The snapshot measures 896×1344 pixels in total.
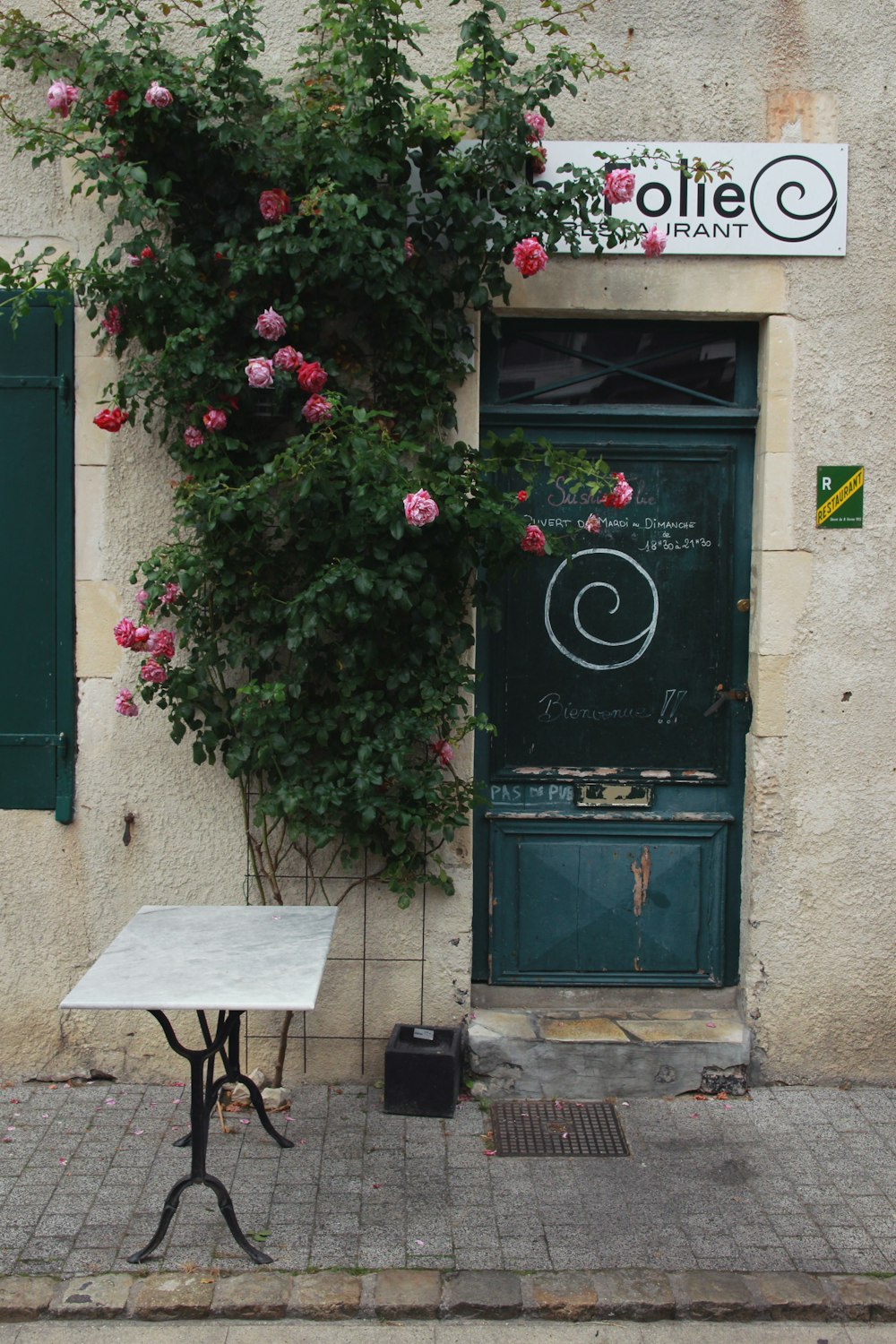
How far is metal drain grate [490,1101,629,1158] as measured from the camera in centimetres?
418

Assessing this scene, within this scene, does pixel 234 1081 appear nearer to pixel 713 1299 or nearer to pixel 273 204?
pixel 713 1299

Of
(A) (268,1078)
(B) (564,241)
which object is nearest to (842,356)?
(B) (564,241)

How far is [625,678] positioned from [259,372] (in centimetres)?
184

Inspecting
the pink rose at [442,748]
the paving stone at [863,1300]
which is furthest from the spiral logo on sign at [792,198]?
the paving stone at [863,1300]

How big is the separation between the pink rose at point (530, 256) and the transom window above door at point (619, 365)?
55 centimetres

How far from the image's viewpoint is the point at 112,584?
455 cm

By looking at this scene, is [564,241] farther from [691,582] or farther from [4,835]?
[4,835]

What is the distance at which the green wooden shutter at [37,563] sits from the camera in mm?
4504

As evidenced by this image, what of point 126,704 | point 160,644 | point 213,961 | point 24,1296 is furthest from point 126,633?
point 24,1296

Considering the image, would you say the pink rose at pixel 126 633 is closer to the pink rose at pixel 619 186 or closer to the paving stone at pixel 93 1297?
the paving stone at pixel 93 1297

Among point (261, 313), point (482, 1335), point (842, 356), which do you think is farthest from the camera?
point (842, 356)

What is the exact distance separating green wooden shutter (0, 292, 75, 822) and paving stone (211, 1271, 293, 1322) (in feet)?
6.05

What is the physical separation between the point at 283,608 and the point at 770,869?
2.07 meters

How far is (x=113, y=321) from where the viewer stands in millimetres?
4320
